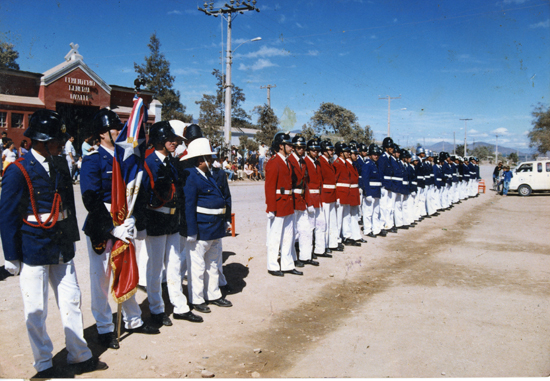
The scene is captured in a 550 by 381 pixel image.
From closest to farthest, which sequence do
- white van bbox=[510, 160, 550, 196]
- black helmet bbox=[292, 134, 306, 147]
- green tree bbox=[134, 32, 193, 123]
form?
black helmet bbox=[292, 134, 306, 147]
white van bbox=[510, 160, 550, 196]
green tree bbox=[134, 32, 193, 123]

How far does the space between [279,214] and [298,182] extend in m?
0.80

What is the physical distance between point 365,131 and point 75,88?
2220 cm

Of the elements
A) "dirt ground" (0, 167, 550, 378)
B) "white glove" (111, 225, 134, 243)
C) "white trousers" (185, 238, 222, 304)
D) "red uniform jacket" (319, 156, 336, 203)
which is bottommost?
"dirt ground" (0, 167, 550, 378)

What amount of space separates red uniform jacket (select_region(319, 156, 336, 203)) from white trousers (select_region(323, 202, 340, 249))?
0.16 metres

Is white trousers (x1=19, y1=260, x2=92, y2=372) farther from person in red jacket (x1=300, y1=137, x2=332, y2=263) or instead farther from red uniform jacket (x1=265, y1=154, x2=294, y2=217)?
person in red jacket (x1=300, y1=137, x2=332, y2=263)

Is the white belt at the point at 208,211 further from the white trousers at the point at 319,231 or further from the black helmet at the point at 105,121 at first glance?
the white trousers at the point at 319,231

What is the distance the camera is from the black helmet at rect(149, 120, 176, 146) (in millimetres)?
4945

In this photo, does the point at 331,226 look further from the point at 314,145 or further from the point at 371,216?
the point at 371,216

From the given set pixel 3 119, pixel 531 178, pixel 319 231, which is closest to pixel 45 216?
pixel 319 231

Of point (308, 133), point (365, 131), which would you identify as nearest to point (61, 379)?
point (308, 133)

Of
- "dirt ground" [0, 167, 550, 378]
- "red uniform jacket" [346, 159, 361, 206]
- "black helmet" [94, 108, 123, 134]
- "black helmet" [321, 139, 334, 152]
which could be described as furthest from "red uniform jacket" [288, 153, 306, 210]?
"black helmet" [94, 108, 123, 134]

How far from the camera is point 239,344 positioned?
4.35 meters

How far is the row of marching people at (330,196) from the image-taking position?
275 inches

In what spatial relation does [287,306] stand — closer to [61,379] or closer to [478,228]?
[61,379]
